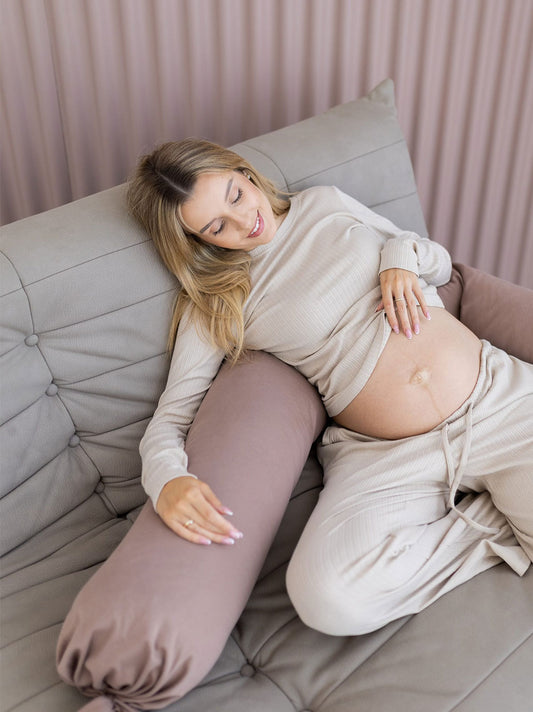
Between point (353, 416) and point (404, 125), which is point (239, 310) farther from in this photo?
point (404, 125)

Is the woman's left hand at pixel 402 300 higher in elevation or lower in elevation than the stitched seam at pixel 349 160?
lower

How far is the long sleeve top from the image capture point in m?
1.32

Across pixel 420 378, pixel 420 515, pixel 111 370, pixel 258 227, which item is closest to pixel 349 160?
pixel 258 227

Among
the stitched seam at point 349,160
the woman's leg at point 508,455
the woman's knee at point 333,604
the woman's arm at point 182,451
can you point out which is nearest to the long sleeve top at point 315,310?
the woman's arm at point 182,451

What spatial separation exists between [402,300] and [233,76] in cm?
83

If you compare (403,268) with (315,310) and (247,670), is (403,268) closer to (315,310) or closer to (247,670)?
(315,310)

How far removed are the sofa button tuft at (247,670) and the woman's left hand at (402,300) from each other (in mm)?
618

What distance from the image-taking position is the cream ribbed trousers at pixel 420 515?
106cm

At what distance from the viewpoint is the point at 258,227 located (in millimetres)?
1348

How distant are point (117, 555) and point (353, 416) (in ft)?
1.68

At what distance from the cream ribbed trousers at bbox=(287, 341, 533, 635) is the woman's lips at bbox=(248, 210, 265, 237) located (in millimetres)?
422

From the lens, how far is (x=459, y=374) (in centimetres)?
129

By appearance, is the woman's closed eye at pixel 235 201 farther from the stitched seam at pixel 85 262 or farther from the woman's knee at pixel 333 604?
the woman's knee at pixel 333 604

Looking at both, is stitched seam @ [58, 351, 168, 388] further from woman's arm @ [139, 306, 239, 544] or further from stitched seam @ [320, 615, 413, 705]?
stitched seam @ [320, 615, 413, 705]
